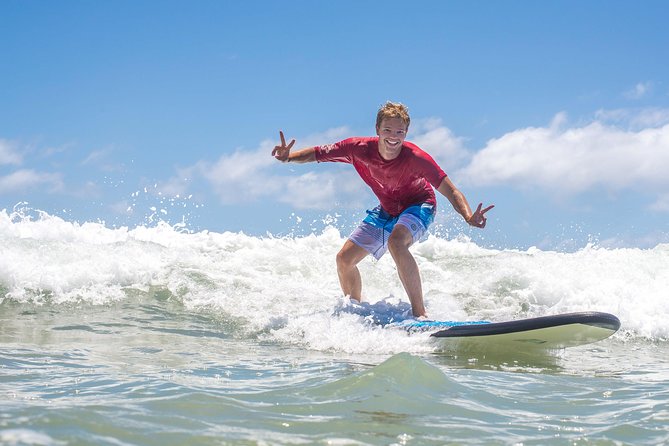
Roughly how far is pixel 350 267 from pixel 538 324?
7.41 feet

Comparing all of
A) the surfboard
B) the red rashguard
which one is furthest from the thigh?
the surfboard

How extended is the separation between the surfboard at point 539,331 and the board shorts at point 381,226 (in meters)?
1.25

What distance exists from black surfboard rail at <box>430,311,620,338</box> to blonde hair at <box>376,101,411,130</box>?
2095 millimetres

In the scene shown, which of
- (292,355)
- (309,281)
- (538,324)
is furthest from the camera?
(309,281)

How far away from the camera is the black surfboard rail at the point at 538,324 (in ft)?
18.9

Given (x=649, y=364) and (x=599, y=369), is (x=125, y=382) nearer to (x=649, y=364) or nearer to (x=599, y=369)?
(x=599, y=369)

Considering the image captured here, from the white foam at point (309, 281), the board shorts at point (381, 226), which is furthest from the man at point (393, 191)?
the white foam at point (309, 281)

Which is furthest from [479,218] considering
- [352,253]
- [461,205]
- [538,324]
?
[352,253]

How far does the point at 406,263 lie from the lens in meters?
6.71

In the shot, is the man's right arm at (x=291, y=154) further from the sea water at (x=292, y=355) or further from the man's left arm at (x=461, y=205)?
the sea water at (x=292, y=355)

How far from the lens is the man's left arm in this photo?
621cm

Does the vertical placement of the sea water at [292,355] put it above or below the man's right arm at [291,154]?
below

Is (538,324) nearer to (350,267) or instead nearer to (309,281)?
(350,267)

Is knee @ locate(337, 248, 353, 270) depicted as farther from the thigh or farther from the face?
the face
